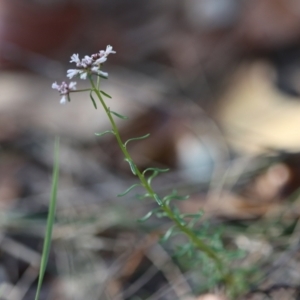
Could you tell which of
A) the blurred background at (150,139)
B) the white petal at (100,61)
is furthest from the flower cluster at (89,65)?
the blurred background at (150,139)

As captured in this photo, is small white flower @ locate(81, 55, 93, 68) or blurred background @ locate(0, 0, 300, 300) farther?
blurred background @ locate(0, 0, 300, 300)

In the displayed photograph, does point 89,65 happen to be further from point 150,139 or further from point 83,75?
point 150,139

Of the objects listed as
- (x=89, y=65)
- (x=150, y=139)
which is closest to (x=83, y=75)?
(x=89, y=65)

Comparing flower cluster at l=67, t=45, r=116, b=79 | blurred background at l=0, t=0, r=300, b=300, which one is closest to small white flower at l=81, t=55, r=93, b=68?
flower cluster at l=67, t=45, r=116, b=79

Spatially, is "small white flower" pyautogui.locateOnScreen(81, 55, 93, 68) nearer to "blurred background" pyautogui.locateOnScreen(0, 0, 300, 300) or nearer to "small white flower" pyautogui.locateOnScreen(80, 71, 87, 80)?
"small white flower" pyautogui.locateOnScreen(80, 71, 87, 80)

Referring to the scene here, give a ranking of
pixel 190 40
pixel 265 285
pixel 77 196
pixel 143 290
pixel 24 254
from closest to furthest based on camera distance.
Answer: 1. pixel 265 285
2. pixel 143 290
3. pixel 24 254
4. pixel 77 196
5. pixel 190 40

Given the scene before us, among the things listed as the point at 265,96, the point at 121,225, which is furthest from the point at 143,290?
the point at 265,96

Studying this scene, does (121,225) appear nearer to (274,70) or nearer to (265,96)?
(265,96)

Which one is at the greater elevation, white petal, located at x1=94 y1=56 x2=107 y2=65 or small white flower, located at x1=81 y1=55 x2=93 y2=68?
small white flower, located at x1=81 y1=55 x2=93 y2=68
